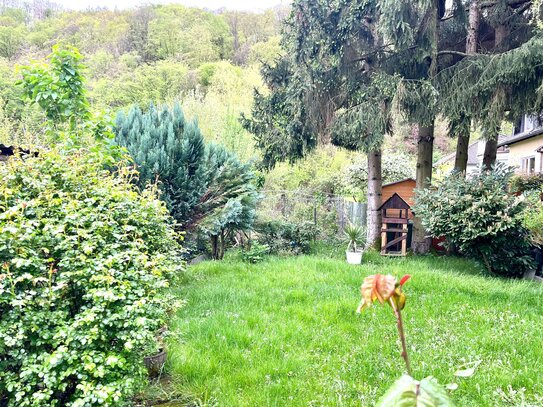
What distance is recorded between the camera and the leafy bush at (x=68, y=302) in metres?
1.60

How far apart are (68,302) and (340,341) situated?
2.28 m

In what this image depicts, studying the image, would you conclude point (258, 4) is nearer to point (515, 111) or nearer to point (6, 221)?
point (515, 111)

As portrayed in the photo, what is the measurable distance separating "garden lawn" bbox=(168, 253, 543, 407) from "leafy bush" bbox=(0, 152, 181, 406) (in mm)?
655

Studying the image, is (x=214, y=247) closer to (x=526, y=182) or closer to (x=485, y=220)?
(x=485, y=220)

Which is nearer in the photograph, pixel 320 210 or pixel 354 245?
pixel 354 245

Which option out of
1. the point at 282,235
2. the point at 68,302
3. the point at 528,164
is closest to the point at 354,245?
Result: the point at 282,235

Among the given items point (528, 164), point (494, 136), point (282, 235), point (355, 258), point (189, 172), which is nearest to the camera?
point (494, 136)

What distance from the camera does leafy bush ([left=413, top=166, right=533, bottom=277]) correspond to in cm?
536

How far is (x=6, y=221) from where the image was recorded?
1.87m

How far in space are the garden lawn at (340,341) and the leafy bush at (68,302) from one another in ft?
2.15

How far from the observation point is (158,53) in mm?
24266

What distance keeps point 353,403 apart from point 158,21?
29840 millimetres

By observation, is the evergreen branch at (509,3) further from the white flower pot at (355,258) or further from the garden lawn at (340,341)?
the white flower pot at (355,258)

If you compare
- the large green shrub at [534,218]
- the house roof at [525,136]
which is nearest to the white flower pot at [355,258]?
the large green shrub at [534,218]
